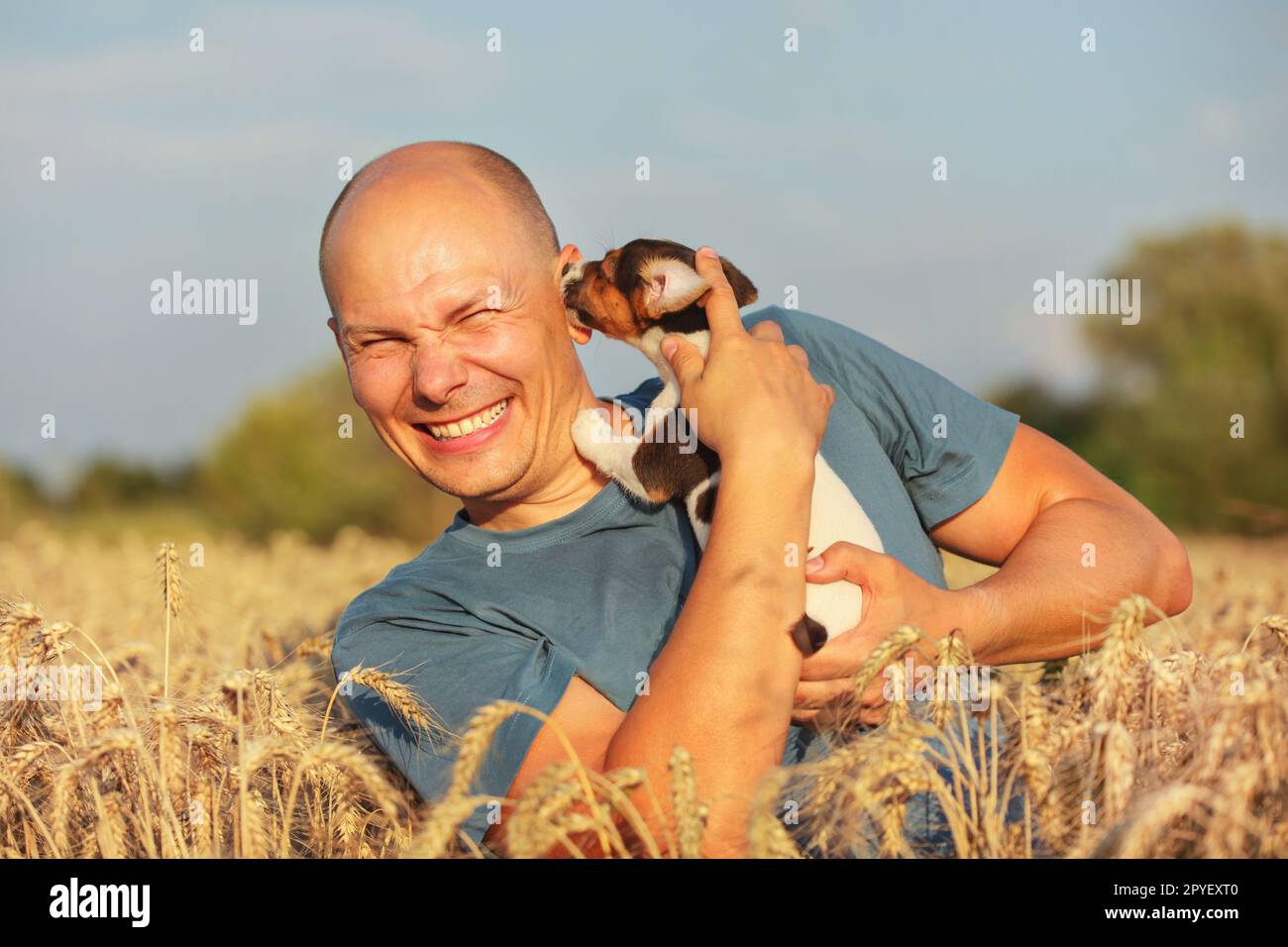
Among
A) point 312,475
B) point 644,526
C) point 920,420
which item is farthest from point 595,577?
point 312,475

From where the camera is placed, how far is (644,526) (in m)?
3.36

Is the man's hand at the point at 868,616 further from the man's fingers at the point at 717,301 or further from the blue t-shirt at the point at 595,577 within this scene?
the man's fingers at the point at 717,301

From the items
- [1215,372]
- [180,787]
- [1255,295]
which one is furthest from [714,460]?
[1255,295]

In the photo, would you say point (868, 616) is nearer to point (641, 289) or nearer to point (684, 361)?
point (684, 361)

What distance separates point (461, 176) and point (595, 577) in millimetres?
1177

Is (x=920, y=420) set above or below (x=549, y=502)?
above

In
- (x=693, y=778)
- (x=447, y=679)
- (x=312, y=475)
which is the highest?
(x=312, y=475)

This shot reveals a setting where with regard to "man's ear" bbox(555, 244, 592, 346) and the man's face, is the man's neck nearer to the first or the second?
the man's face

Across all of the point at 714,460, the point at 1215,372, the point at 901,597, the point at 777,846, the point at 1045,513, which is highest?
the point at 1215,372

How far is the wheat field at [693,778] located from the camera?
207 cm
